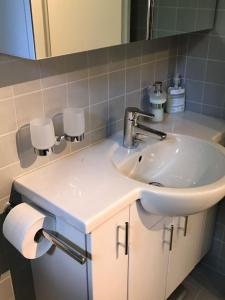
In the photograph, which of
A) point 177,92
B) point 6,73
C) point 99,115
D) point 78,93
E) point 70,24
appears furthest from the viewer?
point 177,92

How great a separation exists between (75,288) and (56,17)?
0.85 m

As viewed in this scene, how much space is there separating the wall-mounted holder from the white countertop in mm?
100

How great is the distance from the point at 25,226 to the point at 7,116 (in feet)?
1.12

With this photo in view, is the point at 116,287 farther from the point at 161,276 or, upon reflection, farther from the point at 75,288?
the point at 161,276

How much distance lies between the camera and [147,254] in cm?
132

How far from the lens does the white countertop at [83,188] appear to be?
102 cm

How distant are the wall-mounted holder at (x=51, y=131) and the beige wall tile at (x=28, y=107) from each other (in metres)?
0.03

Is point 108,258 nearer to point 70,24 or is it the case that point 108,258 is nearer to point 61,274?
point 61,274

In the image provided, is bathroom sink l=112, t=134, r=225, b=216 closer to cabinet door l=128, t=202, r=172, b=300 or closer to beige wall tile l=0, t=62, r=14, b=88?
cabinet door l=128, t=202, r=172, b=300

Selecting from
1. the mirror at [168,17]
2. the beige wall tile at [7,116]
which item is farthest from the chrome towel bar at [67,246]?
the mirror at [168,17]

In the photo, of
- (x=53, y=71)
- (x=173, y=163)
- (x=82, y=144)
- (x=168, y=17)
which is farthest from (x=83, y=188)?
(x=168, y=17)

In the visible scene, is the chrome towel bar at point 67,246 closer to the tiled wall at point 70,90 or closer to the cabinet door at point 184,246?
the tiled wall at point 70,90

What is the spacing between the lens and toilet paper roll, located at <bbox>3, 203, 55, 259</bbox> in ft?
3.53

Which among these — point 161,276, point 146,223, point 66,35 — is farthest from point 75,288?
point 66,35
